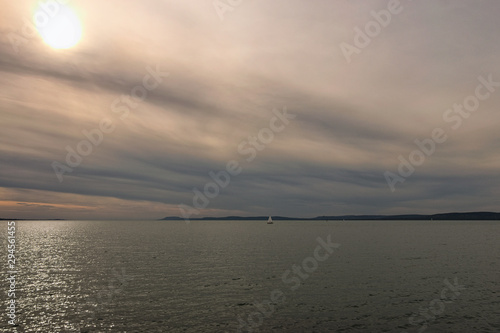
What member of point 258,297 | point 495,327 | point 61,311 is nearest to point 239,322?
point 258,297

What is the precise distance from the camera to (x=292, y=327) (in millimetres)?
36500

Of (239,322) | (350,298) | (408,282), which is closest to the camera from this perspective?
(239,322)

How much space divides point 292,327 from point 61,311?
2891 cm

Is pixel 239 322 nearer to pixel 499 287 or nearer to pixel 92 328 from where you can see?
pixel 92 328

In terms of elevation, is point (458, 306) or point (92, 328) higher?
point (92, 328)

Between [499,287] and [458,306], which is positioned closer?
[458,306]

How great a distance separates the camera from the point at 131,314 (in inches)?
1609

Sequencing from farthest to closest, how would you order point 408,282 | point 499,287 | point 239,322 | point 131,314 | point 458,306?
point 408,282, point 499,287, point 458,306, point 131,314, point 239,322

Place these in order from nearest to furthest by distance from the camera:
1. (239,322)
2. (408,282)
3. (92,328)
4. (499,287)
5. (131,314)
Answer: (92,328) → (239,322) → (131,314) → (499,287) → (408,282)

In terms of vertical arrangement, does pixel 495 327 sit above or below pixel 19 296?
below

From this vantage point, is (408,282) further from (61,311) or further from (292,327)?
(61,311)

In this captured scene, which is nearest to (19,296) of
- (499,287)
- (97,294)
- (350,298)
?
(97,294)

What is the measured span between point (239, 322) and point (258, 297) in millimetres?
11366

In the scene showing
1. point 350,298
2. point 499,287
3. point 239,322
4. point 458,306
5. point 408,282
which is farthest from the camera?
point 408,282
